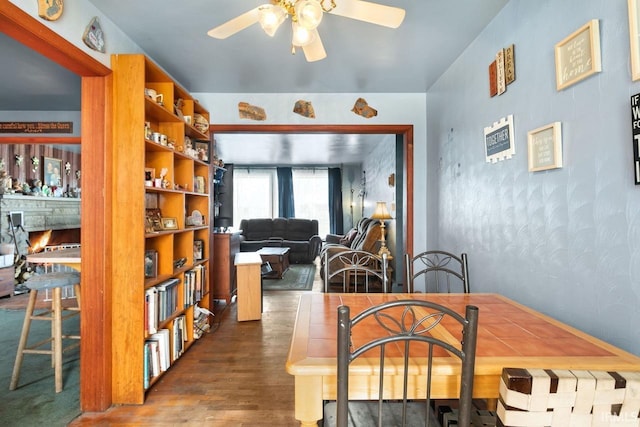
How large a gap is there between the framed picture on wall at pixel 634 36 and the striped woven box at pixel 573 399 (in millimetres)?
985

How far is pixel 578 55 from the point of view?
4.48 feet

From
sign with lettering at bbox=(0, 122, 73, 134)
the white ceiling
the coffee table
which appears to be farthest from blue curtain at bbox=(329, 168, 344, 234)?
sign with lettering at bbox=(0, 122, 73, 134)

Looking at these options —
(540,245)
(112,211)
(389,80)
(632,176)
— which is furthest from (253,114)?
(632,176)

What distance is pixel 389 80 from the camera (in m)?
3.05

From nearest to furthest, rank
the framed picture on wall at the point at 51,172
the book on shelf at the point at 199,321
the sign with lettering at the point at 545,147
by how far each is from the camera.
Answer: the sign with lettering at the point at 545,147, the book on shelf at the point at 199,321, the framed picture on wall at the point at 51,172

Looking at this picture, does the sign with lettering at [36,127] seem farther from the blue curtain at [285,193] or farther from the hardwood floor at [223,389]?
the blue curtain at [285,193]

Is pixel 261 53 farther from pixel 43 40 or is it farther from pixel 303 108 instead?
pixel 43 40

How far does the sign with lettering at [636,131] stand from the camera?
3.67ft

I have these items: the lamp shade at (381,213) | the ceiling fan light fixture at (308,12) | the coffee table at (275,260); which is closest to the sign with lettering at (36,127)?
the coffee table at (275,260)

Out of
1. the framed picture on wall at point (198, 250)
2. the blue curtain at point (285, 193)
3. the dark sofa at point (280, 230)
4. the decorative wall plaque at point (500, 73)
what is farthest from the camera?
the blue curtain at point (285, 193)

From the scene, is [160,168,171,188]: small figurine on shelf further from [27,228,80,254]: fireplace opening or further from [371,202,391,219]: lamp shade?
[27,228,80,254]: fireplace opening

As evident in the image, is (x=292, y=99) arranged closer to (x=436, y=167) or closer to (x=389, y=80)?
(x=389, y=80)

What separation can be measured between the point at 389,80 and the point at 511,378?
2787 millimetres

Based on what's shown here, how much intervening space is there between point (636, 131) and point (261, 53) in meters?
2.28
